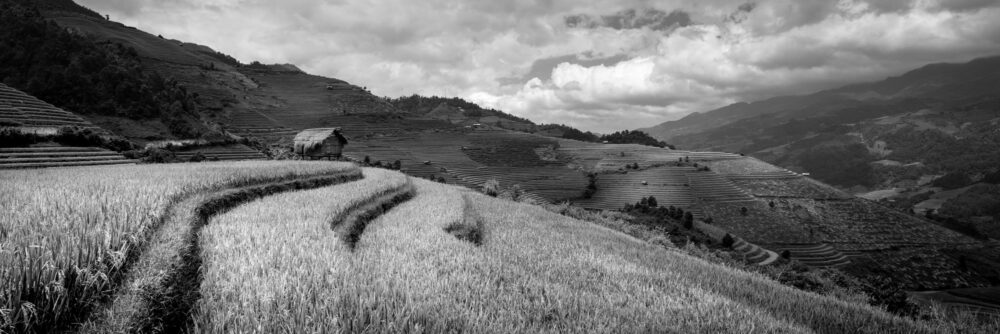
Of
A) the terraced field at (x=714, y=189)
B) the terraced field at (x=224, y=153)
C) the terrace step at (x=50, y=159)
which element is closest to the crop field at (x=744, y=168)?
the terraced field at (x=714, y=189)

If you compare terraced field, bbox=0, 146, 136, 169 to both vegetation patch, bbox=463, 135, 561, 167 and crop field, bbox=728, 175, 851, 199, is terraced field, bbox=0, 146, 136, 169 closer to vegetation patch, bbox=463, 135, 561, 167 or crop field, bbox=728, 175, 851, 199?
vegetation patch, bbox=463, 135, 561, 167

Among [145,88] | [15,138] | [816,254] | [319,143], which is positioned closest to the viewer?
[15,138]

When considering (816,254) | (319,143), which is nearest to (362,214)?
(319,143)

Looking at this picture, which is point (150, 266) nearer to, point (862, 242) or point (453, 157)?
point (453, 157)

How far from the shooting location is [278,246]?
6004mm

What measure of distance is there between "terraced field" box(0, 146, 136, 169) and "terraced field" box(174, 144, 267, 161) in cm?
1777

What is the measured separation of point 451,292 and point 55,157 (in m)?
35.4

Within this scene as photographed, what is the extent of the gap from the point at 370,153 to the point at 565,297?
7976 cm

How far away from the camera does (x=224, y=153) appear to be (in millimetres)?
53875

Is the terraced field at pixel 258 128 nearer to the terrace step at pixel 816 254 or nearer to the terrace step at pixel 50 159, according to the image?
the terrace step at pixel 50 159

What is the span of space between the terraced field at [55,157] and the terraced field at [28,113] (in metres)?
7.48

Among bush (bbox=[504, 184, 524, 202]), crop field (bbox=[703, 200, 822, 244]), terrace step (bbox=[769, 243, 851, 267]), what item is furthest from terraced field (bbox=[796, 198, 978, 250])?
bush (bbox=[504, 184, 524, 202])

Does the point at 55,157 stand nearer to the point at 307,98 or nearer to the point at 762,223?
the point at 762,223

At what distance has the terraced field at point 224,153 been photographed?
50188 mm
